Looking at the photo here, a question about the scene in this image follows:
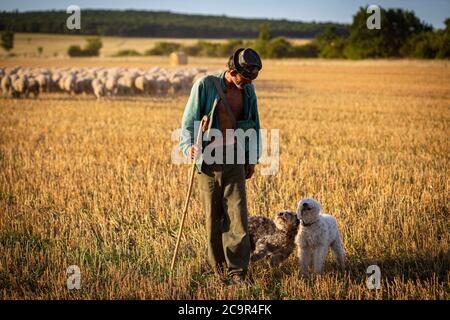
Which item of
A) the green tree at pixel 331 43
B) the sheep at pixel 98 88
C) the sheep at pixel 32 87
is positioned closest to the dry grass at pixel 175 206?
the sheep at pixel 98 88

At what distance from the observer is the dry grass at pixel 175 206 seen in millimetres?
5098

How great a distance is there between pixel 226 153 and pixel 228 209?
0.56m

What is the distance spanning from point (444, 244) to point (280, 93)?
78.6 feet

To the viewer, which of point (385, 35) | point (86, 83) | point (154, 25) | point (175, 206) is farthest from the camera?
point (154, 25)

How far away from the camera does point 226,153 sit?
5152 millimetres

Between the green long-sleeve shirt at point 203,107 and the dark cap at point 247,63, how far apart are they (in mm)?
253

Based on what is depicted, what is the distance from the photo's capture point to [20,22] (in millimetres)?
117938

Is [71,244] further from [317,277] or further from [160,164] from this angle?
[160,164]

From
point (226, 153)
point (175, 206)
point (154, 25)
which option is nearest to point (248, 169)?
point (226, 153)

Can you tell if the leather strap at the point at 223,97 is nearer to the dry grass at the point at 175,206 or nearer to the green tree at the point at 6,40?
the dry grass at the point at 175,206

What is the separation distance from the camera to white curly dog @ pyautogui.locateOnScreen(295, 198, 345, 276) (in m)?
5.19

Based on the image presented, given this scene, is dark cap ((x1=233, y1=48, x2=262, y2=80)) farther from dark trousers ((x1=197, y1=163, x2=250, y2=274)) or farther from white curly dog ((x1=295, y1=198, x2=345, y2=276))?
white curly dog ((x1=295, y1=198, x2=345, y2=276))

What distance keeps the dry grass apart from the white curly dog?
227 millimetres

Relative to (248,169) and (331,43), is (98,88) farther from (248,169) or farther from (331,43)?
(331,43)
